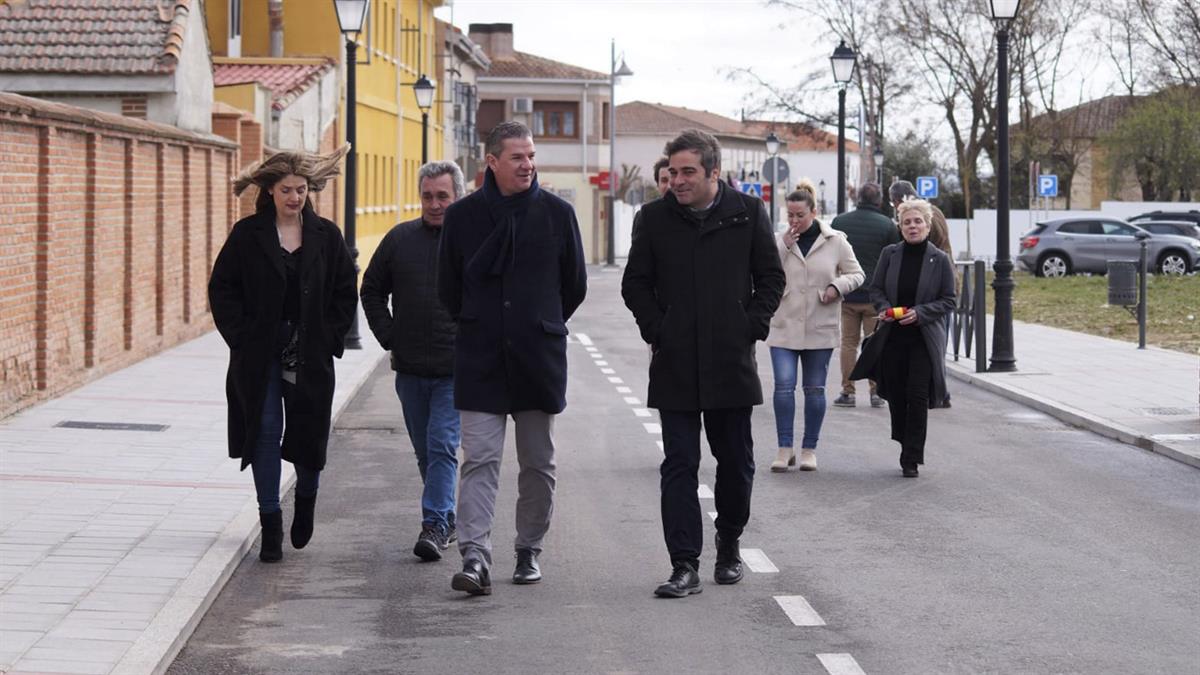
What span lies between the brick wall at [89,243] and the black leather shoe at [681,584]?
25.3 ft

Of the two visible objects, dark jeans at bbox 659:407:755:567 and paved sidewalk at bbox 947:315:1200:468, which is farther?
paved sidewalk at bbox 947:315:1200:468

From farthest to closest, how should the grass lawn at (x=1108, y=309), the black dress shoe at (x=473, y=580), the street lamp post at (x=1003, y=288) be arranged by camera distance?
the grass lawn at (x=1108, y=309) → the street lamp post at (x=1003, y=288) → the black dress shoe at (x=473, y=580)

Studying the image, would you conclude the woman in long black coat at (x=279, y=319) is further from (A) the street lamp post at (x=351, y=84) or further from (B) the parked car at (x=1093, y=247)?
(B) the parked car at (x=1093, y=247)

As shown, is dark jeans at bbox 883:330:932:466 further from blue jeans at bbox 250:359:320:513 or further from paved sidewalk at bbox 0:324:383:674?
blue jeans at bbox 250:359:320:513

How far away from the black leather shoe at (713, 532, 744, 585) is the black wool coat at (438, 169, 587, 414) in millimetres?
951

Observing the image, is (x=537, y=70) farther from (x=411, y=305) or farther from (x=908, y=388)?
(x=411, y=305)

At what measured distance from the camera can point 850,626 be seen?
7.54 m

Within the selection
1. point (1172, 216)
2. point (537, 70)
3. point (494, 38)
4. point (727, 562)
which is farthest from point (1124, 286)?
point (494, 38)

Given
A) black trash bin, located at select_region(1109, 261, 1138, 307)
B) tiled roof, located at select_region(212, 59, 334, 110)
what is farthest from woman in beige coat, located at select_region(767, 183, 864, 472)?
tiled roof, located at select_region(212, 59, 334, 110)

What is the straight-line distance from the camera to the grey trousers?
8.25 meters

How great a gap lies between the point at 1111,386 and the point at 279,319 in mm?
11703

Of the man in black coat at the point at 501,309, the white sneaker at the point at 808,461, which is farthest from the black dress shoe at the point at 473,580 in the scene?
the white sneaker at the point at 808,461

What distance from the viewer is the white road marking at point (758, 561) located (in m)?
8.84

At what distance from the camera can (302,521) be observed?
30.2 feet
